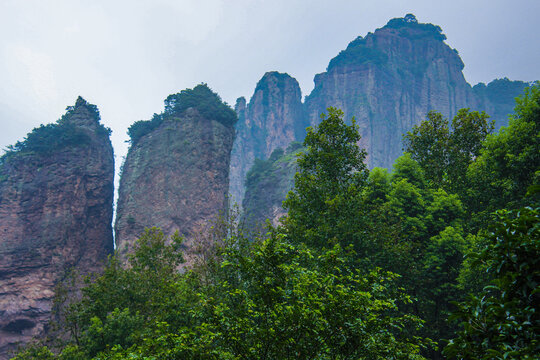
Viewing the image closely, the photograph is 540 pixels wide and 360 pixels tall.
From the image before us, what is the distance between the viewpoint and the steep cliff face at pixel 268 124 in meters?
104

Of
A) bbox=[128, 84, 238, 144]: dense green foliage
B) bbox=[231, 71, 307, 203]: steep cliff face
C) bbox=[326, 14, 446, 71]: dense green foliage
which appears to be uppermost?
bbox=[326, 14, 446, 71]: dense green foliage

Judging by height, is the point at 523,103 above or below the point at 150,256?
above

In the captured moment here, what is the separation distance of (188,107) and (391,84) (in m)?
82.3

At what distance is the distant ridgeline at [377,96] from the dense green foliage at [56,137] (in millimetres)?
58350

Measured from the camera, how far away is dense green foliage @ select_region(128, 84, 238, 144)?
50.2m

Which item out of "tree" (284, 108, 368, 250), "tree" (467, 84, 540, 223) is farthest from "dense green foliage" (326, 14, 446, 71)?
"tree" (467, 84, 540, 223)

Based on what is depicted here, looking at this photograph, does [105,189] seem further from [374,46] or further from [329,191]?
[374,46]

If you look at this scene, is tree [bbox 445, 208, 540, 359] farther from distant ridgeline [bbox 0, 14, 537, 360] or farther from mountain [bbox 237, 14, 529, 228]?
mountain [bbox 237, 14, 529, 228]

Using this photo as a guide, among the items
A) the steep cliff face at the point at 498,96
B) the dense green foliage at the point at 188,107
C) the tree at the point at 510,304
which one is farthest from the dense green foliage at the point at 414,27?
the tree at the point at 510,304

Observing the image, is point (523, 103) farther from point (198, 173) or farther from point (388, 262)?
point (198, 173)

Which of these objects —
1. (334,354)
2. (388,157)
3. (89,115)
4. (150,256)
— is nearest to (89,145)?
(89,115)

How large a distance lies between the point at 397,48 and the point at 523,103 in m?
118

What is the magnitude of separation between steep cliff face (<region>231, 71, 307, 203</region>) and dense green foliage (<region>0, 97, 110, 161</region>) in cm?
6147

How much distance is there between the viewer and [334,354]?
18.8 ft
